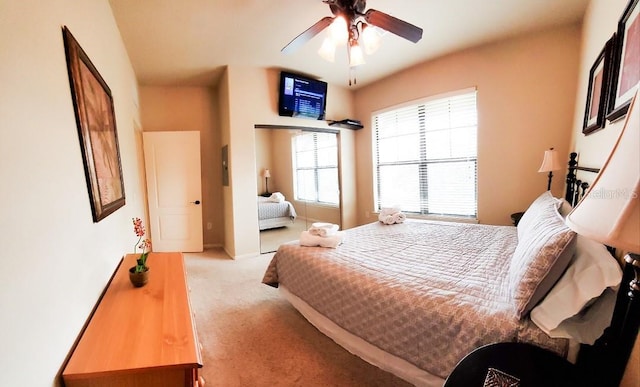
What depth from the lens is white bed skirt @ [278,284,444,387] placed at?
127cm

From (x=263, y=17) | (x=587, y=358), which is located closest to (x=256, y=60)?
(x=263, y=17)

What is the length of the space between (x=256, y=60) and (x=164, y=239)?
3.15 metres

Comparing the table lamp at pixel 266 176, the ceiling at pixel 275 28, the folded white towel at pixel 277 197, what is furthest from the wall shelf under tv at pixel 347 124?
the folded white towel at pixel 277 197

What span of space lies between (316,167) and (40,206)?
3811mm

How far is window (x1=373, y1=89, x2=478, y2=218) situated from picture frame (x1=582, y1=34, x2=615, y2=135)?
4.02 feet

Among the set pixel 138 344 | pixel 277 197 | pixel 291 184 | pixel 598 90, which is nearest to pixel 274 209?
pixel 277 197

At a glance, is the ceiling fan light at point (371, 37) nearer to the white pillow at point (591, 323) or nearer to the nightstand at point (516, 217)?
the white pillow at point (591, 323)

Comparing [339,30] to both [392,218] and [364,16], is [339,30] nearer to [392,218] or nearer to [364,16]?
[364,16]

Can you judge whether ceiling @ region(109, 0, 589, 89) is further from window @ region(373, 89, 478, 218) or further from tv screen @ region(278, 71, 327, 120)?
window @ region(373, 89, 478, 218)

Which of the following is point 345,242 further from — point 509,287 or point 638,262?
point 638,262

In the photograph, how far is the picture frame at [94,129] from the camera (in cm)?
120

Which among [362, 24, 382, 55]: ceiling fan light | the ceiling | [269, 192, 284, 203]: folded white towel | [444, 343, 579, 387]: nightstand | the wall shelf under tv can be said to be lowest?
[444, 343, 579, 387]: nightstand

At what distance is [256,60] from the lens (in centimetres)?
343

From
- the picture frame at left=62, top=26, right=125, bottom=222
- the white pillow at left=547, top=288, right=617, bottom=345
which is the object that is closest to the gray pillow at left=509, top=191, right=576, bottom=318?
the white pillow at left=547, top=288, right=617, bottom=345
